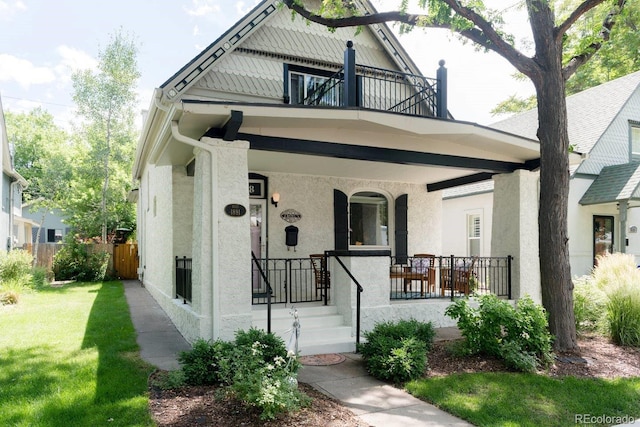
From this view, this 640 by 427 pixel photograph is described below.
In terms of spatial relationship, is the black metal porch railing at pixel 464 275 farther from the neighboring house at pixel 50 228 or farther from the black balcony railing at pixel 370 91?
the neighboring house at pixel 50 228

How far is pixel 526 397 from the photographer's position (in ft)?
14.9

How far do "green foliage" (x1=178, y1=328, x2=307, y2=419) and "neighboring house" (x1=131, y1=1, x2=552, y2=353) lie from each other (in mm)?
865

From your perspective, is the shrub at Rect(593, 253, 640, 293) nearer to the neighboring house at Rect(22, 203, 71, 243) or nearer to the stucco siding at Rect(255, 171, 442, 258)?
the stucco siding at Rect(255, 171, 442, 258)

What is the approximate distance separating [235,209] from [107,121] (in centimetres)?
1700

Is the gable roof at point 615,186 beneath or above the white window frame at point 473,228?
above

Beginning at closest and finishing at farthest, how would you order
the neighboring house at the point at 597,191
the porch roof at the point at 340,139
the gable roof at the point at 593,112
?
the porch roof at the point at 340,139 → the neighboring house at the point at 597,191 → the gable roof at the point at 593,112

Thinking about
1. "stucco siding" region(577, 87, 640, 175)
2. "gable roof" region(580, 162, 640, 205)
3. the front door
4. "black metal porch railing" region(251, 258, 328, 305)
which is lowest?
"black metal porch railing" region(251, 258, 328, 305)

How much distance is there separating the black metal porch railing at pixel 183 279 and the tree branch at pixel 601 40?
264 inches

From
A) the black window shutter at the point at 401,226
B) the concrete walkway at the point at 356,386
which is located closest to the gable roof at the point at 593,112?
the black window shutter at the point at 401,226

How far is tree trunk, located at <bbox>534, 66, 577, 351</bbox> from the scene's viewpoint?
625cm

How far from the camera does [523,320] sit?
5578 mm

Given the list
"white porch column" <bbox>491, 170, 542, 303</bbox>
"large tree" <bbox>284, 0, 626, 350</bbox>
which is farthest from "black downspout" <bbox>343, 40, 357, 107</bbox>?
"white porch column" <bbox>491, 170, 542, 303</bbox>

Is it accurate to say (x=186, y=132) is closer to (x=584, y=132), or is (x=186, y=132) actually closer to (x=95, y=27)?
(x=584, y=132)

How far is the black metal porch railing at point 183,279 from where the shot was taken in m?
7.21
